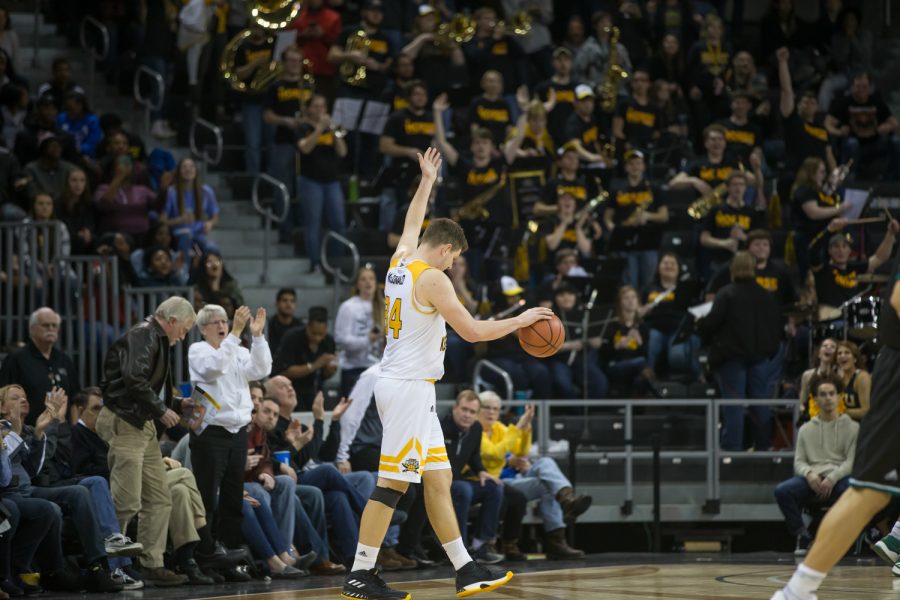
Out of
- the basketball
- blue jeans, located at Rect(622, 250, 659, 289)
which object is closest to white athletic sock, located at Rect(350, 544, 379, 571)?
the basketball

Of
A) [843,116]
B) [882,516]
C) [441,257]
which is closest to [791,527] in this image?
[882,516]

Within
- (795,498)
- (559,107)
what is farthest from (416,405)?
(559,107)

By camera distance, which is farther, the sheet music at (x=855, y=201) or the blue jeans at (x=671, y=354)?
the sheet music at (x=855, y=201)

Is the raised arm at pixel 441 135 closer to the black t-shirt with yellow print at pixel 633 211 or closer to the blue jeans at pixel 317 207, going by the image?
the blue jeans at pixel 317 207

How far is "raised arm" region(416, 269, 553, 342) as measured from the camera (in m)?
8.65

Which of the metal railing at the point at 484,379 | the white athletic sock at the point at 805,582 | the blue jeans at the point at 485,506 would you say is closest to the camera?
the white athletic sock at the point at 805,582

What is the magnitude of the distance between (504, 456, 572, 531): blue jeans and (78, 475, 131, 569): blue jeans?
3934 millimetres

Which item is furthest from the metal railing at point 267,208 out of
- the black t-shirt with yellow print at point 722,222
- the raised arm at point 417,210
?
the raised arm at point 417,210

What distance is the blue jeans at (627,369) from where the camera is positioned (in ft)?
51.1

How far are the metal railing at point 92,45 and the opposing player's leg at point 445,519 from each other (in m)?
11.0

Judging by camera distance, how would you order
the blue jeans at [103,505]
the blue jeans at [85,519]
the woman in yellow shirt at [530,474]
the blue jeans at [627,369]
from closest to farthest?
the blue jeans at [85,519], the blue jeans at [103,505], the woman in yellow shirt at [530,474], the blue jeans at [627,369]

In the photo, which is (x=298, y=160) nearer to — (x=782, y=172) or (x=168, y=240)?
(x=168, y=240)

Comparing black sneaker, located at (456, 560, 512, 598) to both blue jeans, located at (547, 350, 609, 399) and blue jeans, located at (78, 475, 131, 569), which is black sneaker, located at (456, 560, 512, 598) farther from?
blue jeans, located at (547, 350, 609, 399)

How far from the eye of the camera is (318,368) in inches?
559
